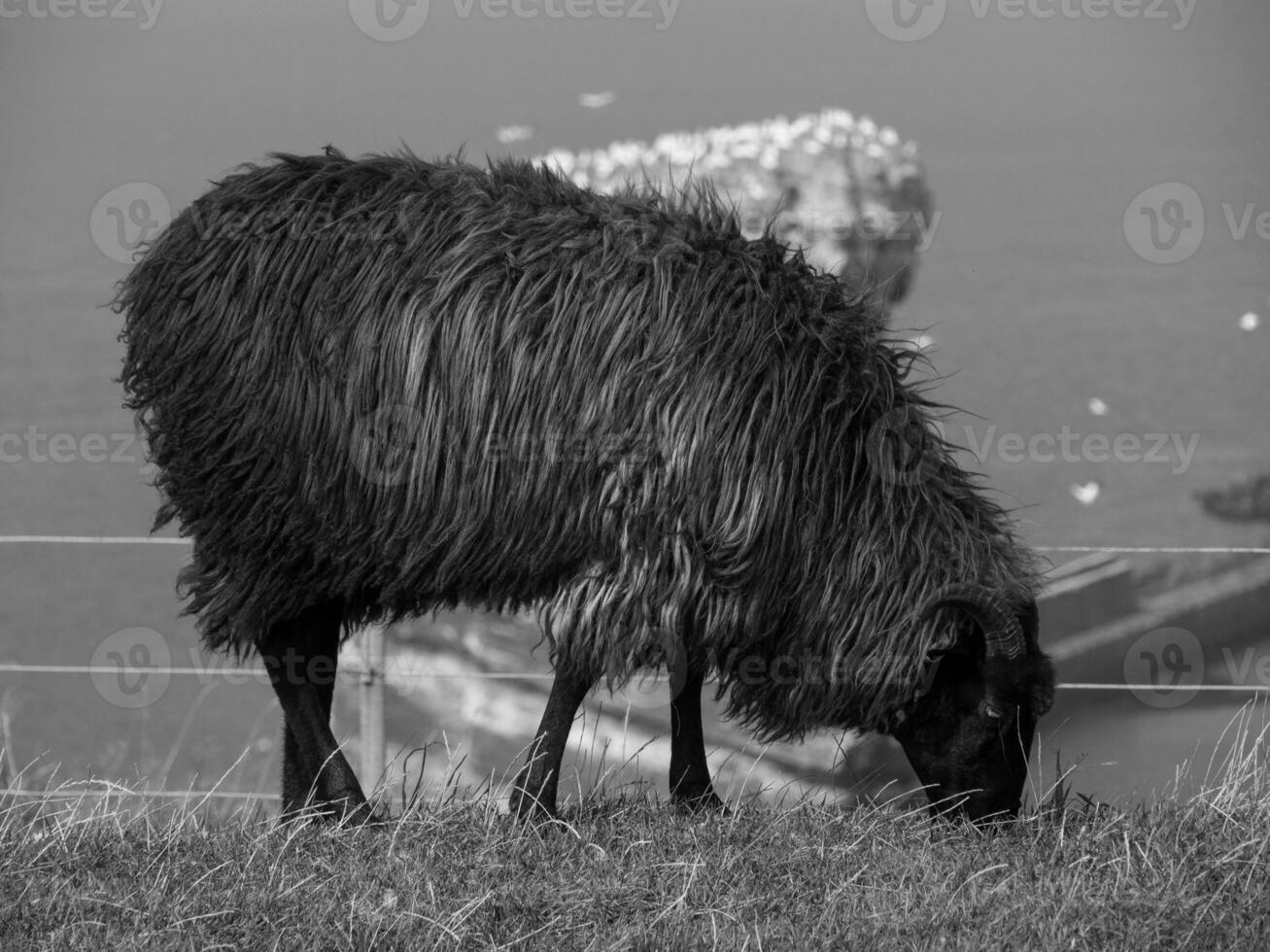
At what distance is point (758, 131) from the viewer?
6.64m

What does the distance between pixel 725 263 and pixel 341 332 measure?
112 centimetres

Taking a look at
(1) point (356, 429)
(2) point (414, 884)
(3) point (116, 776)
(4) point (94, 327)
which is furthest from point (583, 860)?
(4) point (94, 327)

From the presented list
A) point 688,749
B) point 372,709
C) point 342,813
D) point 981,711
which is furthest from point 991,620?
point 372,709

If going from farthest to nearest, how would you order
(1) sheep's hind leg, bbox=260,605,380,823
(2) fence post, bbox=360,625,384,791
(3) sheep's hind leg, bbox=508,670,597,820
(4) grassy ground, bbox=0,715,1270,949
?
(2) fence post, bbox=360,625,384,791, (1) sheep's hind leg, bbox=260,605,380,823, (3) sheep's hind leg, bbox=508,670,597,820, (4) grassy ground, bbox=0,715,1270,949

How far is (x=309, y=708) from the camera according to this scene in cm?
414

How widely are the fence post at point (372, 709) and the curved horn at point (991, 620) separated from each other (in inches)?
101

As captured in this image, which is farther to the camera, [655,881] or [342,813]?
[342,813]

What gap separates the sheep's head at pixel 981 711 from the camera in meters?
3.78

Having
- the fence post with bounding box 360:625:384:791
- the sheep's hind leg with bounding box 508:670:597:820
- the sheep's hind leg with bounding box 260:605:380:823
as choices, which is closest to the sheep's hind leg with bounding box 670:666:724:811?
the sheep's hind leg with bounding box 508:670:597:820

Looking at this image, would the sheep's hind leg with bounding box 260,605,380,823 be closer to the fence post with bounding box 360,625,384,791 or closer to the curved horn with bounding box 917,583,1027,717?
the fence post with bounding box 360,625,384,791

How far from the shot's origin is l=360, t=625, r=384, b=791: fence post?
5.52 meters

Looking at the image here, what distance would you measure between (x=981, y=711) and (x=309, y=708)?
1995 mm

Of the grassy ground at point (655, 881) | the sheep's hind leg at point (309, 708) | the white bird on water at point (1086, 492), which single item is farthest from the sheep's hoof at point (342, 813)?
the white bird on water at point (1086, 492)

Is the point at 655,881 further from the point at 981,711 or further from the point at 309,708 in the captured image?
the point at 309,708
